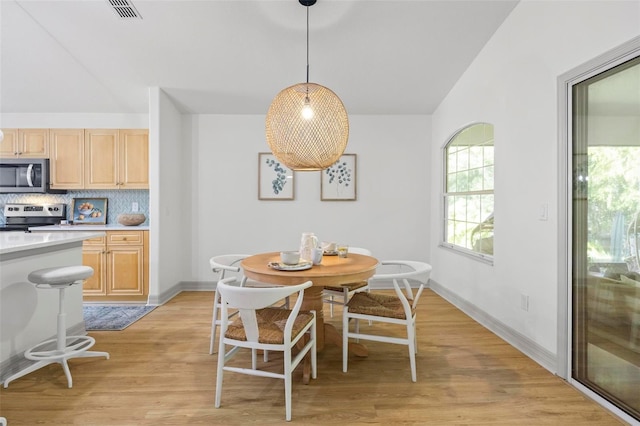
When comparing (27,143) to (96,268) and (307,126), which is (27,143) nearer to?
(96,268)

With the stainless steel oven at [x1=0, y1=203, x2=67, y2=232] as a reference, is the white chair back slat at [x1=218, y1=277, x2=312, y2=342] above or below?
below

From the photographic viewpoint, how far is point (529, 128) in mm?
2750

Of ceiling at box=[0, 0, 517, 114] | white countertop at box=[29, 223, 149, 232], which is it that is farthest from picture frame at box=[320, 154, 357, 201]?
white countertop at box=[29, 223, 149, 232]

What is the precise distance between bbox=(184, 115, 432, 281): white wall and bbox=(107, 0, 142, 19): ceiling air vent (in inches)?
69.7

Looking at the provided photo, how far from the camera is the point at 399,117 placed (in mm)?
4914

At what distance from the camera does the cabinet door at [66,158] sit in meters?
4.47

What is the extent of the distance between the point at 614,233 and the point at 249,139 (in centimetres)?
410

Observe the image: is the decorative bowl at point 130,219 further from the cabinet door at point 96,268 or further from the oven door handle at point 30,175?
the oven door handle at point 30,175

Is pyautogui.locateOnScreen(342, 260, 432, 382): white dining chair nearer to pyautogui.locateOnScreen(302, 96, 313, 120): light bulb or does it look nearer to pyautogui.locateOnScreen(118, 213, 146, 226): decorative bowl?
pyautogui.locateOnScreen(302, 96, 313, 120): light bulb

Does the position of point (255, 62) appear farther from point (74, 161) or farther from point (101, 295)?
point (101, 295)

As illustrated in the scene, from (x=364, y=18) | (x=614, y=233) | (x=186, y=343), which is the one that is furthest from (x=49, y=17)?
(x=614, y=233)

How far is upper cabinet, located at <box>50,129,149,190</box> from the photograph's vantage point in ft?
14.7

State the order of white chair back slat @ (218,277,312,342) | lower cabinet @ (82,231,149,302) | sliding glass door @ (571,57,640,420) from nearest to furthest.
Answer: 1. white chair back slat @ (218,277,312,342)
2. sliding glass door @ (571,57,640,420)
3. lower cabinet @ (82,231,149,302)

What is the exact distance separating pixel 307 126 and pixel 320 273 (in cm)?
106
